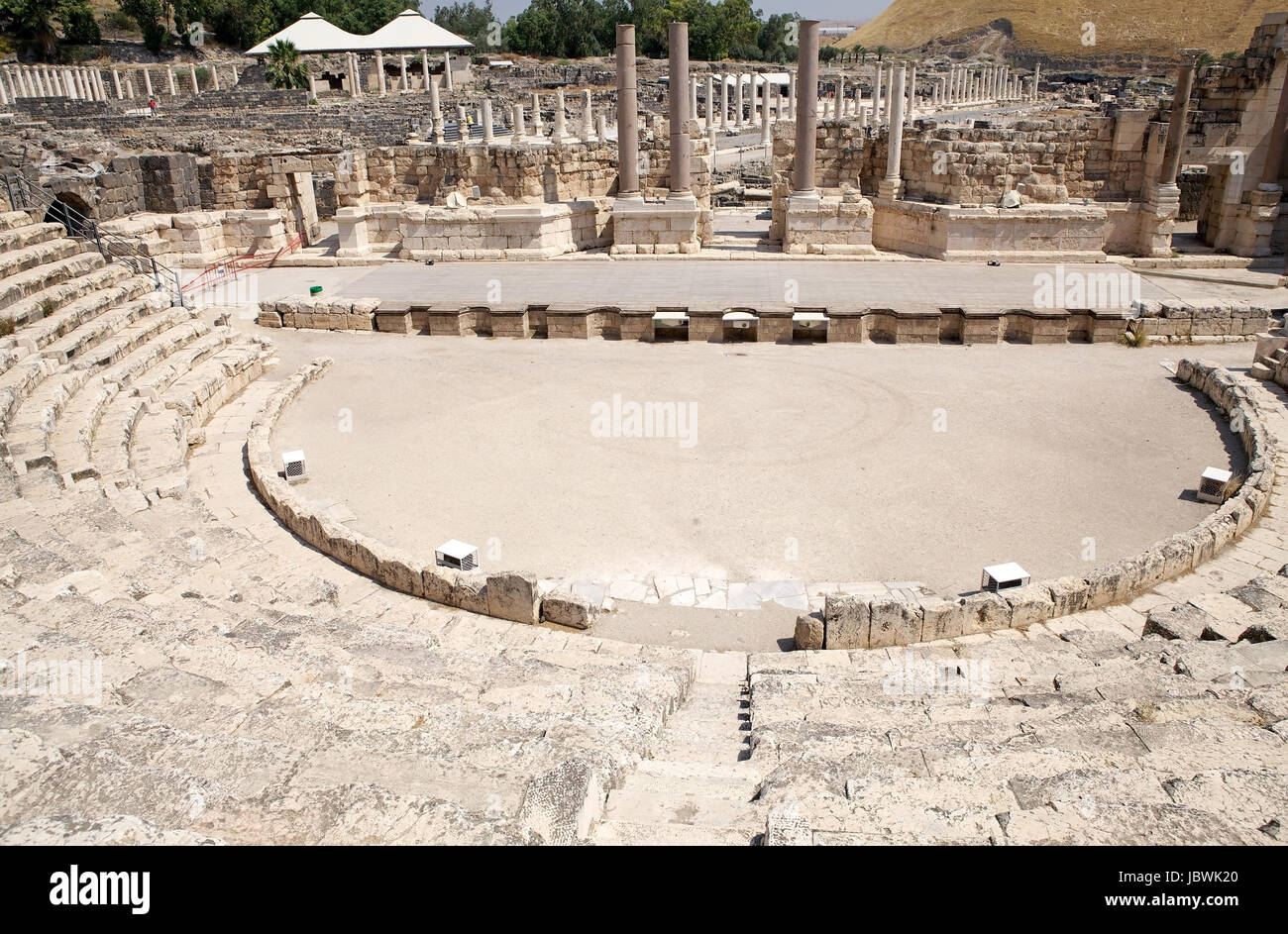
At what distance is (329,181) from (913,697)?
2579 centimetres

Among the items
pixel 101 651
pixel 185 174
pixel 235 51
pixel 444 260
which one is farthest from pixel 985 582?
pixel 235 51

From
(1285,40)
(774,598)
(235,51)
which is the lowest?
(774,598)

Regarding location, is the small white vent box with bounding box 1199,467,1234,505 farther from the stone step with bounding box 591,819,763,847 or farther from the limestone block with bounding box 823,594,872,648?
the stone step with bounding box 591,819,763,847

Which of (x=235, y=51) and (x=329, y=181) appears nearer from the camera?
(x=329, y=181)

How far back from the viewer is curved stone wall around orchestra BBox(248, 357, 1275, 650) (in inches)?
272

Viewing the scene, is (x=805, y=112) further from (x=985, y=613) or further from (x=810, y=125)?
(x=985, y=613)

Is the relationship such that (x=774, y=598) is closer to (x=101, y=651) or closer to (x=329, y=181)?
(x=101, y=651)

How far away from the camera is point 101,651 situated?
528cm

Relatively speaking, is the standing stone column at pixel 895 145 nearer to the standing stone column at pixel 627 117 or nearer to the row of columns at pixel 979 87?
the standing stone column at pixel 627 117

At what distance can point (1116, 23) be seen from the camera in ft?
284

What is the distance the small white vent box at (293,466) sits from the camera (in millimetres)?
9734

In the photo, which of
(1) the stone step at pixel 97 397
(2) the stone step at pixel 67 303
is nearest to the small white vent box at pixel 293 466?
(1) the stone step at pixel 97 397

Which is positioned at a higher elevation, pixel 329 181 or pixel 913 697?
pixel 329 181
